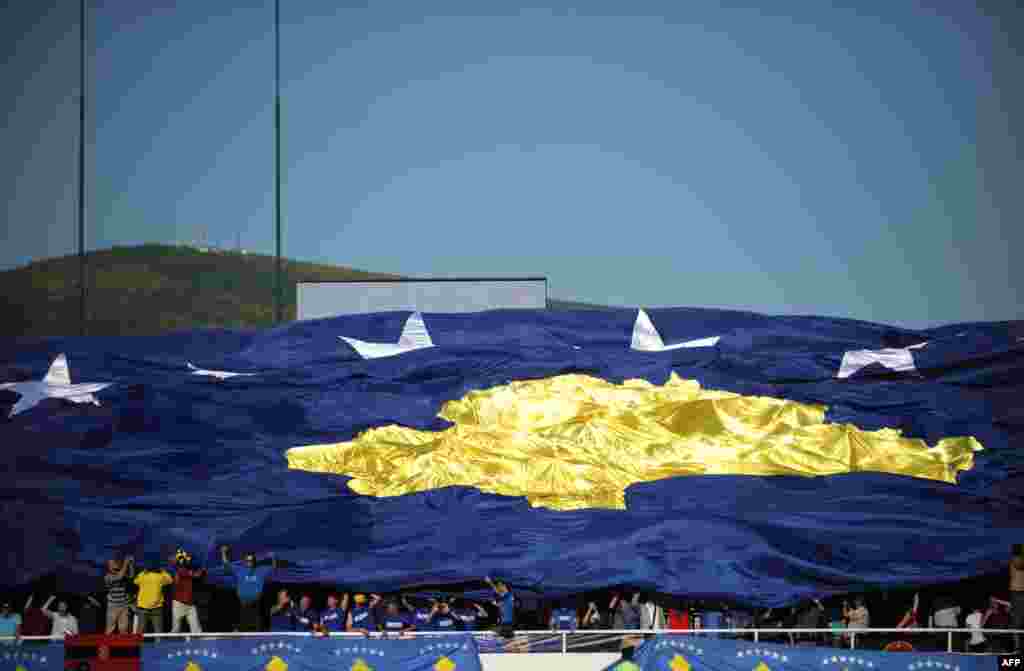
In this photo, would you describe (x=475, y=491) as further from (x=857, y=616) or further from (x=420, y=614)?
(x=857, y=616)

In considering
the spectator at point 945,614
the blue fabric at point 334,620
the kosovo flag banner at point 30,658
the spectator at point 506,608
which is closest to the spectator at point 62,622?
the kosovo flag banner at point 30,658

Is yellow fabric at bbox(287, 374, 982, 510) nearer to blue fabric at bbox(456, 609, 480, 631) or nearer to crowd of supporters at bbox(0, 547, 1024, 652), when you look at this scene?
crowd of supporters at bbox(0, 547, 1024, 652)

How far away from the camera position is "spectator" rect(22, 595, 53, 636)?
17.9m

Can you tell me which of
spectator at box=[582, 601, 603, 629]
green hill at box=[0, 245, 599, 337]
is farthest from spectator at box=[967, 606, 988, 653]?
green hill at box=[0, 245, 599, 337]

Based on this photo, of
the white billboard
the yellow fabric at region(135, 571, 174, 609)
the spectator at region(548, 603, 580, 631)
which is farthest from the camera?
the white billboard

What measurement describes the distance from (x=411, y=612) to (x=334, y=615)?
1.04 m

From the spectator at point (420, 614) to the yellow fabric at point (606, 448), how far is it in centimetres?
253

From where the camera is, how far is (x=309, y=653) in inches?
650

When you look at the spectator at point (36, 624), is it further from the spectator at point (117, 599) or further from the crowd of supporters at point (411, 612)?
the spectator at point (117, 599)

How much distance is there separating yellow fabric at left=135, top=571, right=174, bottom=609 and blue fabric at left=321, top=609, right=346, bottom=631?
6.58ft

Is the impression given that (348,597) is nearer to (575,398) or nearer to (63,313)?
(575,398)

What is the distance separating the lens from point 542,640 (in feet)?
55.7

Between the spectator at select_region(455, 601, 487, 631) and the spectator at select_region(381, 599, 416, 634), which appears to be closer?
the spectator at select_region(381, 599, 416, 634)

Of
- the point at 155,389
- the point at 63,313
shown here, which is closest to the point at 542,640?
the point at 155,389
